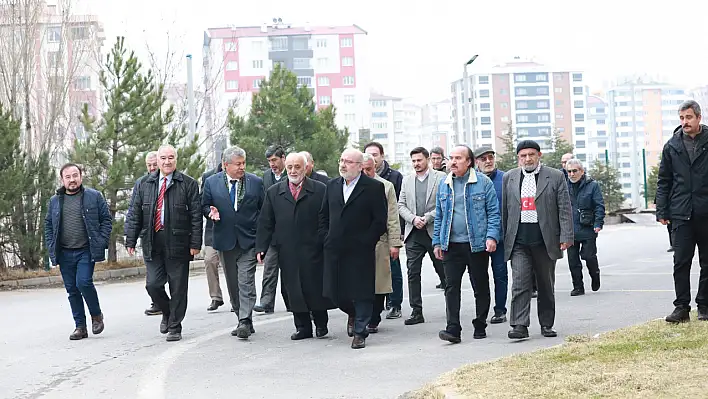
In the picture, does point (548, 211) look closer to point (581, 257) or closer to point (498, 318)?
point (498, 318)

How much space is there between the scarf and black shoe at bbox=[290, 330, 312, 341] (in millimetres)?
2687

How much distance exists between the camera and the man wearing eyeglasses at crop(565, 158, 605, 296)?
14.8 metres

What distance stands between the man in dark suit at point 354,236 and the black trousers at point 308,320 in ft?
2.29

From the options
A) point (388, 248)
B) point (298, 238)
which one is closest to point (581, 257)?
point (388, 248)

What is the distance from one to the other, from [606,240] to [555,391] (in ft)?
74.4

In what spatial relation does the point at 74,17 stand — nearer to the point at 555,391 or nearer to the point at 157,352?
the point at 157,352

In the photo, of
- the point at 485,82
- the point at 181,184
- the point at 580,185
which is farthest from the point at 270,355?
the point at 485,82

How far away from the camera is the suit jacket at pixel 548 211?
1022 cm

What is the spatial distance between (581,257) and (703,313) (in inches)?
198

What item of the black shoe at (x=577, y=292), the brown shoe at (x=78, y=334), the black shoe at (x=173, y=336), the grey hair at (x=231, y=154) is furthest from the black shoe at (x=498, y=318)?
the brown shoe at (x=78, y=334)

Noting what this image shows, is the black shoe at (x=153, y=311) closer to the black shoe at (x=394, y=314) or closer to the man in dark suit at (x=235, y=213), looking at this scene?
the man in dark suit at (x=235, y=213)

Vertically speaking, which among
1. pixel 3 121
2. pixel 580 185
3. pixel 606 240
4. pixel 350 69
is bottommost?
pixel 606 240

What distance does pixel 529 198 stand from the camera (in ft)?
34.0

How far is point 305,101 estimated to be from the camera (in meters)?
32.4
